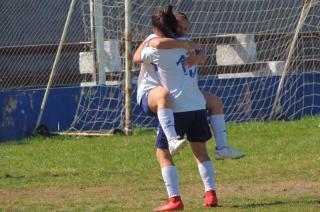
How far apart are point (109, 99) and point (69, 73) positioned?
107 inches

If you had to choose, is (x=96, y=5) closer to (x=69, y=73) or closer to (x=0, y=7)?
(x=69, y=73)

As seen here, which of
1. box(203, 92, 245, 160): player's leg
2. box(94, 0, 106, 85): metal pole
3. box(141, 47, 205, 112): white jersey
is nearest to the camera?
box(141, 47, 205, 112): white jersey

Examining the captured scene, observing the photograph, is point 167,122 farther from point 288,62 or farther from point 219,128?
point 288,62

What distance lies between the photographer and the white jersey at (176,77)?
8.14 metres

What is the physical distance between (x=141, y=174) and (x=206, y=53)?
713 centimetres

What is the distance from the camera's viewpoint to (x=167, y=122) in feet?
26.1

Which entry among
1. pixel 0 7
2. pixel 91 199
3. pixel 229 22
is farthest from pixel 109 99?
pixel 91 199

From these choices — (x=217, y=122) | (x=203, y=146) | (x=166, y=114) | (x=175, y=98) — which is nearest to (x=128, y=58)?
(x=217, y=122)

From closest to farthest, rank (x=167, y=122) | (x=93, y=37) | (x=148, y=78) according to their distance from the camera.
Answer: (x=167, y=122), (x=148, y=78), (x=93, y=37)

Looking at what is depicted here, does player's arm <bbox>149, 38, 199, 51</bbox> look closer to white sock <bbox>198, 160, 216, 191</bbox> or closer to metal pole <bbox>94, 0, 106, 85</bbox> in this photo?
white sock <bbox>198, 160, 216, 191</bbox>

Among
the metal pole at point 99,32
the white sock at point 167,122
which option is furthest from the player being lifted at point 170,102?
the metal pole at point 99,32

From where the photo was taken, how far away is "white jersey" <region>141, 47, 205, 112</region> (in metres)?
8.14

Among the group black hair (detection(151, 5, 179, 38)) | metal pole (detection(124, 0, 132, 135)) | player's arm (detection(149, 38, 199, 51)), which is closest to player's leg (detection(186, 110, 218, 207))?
player's arm (detection(149, 38, 199, 51))

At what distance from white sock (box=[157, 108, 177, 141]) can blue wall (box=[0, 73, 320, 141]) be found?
287 inches
